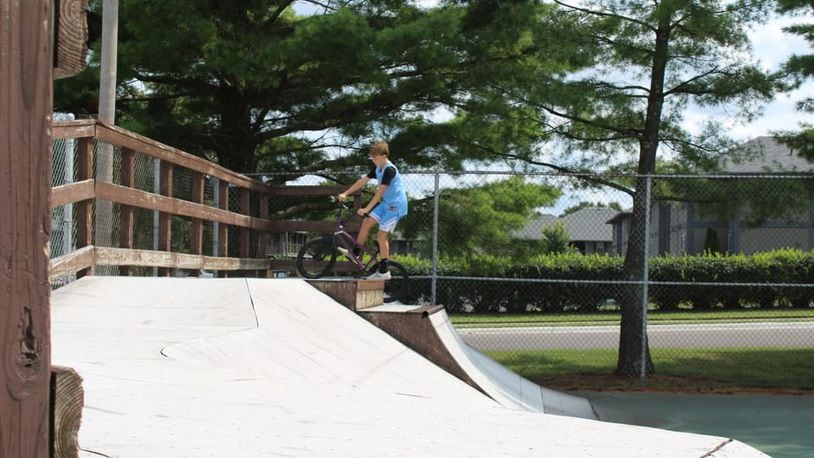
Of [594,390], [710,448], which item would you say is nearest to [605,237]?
[594,390]

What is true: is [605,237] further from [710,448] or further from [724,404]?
[710,448]

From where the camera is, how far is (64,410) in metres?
2.11

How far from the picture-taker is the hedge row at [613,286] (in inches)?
861

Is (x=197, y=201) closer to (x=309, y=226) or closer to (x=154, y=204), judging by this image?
(x=154, y=204)

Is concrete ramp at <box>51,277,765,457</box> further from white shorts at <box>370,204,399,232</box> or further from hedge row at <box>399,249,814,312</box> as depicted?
hedge row at <box>399,249,814,312</box>

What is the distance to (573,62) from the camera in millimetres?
12727

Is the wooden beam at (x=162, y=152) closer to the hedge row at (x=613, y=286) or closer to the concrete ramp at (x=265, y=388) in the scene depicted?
the concrete ramp at (x=265, y=388)

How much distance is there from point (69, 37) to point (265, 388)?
305cm

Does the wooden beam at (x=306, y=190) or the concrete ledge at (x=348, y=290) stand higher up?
the wooden beam at (x=306, y=190)

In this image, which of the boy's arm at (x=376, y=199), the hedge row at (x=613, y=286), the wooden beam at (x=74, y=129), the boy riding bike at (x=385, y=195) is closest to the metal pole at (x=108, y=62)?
the wooden beam at (x=74, y=129)

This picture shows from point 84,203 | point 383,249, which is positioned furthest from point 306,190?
point 84,203

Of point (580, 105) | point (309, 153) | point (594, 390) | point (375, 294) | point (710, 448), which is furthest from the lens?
point (309, 153)

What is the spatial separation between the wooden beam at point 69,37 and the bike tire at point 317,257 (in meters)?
7.86

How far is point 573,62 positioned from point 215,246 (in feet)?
18.8
